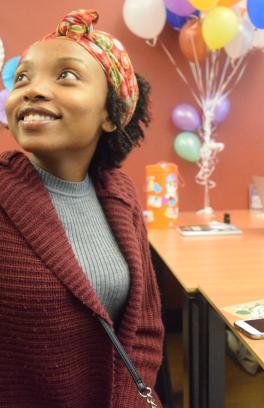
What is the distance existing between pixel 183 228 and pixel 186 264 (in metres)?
0.55

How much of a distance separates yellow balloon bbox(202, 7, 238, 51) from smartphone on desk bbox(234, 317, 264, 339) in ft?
5.03

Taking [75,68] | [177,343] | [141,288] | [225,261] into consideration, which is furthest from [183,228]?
[75,68]

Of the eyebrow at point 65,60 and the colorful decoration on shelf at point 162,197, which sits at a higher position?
the eyebrow at point 65,60

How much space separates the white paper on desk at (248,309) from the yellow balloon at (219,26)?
144cm

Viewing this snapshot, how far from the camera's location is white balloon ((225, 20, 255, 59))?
85.2 inches

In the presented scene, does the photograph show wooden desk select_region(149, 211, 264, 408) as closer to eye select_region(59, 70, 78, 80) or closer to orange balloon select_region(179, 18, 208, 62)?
eye select_region(59, 70, 78, 80)

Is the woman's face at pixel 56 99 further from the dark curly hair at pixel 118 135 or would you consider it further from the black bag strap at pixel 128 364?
the black bag strap at pixel 128 364

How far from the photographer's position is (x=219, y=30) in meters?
2.01

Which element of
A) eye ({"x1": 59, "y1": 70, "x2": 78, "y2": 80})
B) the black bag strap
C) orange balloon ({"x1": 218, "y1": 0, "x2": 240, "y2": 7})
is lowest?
the black bag strap

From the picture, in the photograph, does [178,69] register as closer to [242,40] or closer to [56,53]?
[242,40]

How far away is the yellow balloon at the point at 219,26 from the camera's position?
6.56 ft

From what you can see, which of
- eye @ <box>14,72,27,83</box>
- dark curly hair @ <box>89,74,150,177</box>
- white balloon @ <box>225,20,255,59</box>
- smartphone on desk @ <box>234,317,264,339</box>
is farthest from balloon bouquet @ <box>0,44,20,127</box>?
smartphone on desk @ <box>234,317,264,339</box>

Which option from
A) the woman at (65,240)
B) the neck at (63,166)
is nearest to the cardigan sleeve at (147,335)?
the woman at (65,240)

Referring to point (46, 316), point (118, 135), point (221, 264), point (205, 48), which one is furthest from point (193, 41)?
point (46, 316)
